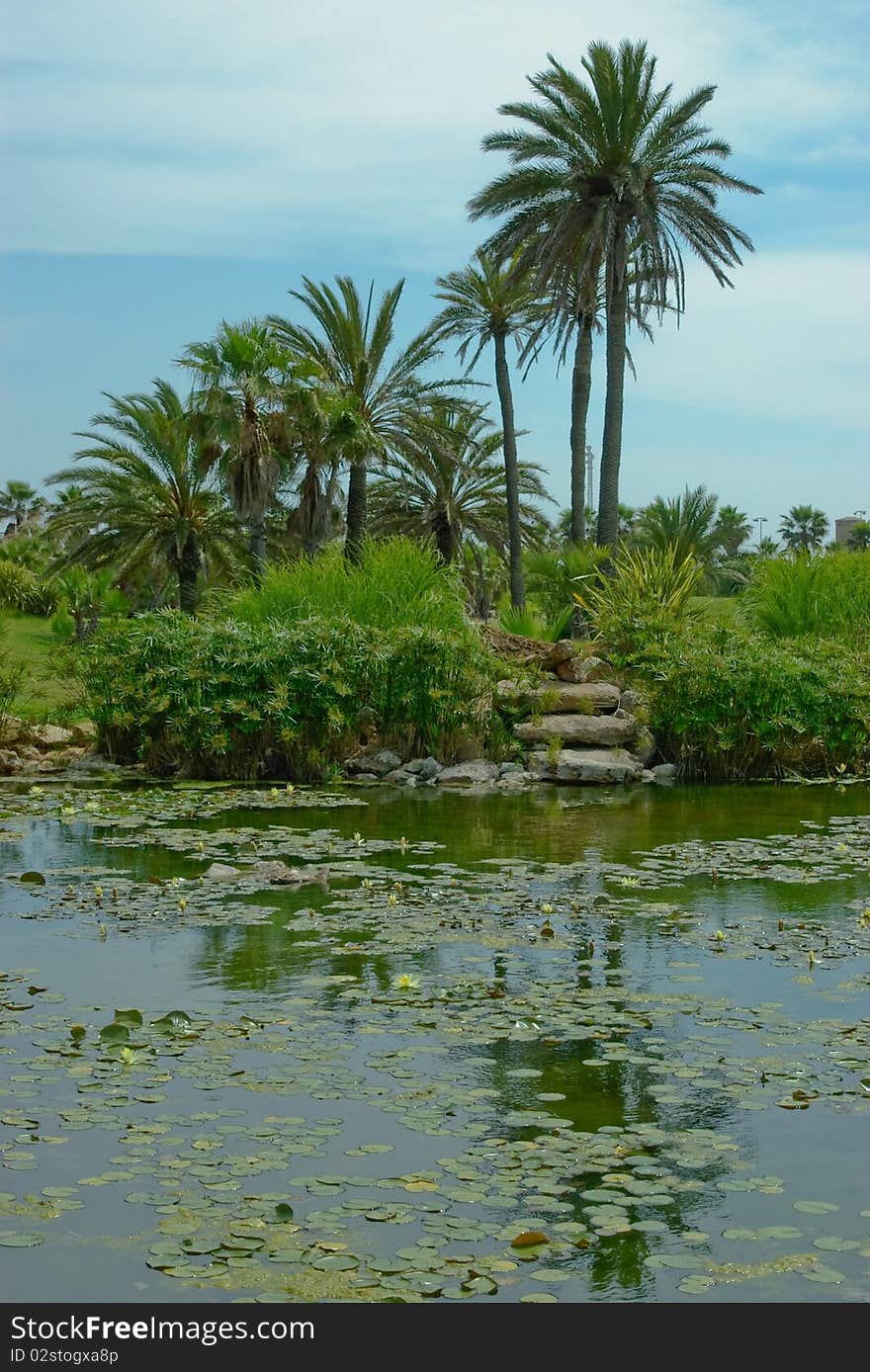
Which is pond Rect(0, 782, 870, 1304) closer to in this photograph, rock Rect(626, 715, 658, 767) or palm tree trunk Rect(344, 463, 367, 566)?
rock Rect(626, 715, 658, 767)

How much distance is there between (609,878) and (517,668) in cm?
897

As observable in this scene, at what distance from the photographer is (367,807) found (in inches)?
563

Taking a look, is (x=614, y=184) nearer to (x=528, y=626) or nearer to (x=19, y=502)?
(x=528, y=626)

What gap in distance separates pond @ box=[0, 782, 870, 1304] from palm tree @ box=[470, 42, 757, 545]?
21221 millimetres

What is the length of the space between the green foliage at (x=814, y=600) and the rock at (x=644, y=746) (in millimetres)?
4671

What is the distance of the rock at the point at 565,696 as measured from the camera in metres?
18.4

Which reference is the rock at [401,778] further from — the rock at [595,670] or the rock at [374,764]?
the rock at [595,670]

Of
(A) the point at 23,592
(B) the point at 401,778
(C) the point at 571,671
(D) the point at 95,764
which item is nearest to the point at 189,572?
(A) the point at 23,592

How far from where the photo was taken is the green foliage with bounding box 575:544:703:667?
1927 cm

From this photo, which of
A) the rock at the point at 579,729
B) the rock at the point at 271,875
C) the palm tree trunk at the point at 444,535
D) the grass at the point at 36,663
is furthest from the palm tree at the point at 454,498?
the rock at the point at 271,875

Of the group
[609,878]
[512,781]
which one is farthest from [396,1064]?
[512,781]

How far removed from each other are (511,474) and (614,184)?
8780mm

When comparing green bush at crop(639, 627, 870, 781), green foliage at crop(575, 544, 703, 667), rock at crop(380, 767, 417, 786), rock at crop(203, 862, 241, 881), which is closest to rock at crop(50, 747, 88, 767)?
rock at crop(380, 767, 417, 786)

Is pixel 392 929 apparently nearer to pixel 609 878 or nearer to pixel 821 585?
pixel 609 878
